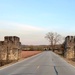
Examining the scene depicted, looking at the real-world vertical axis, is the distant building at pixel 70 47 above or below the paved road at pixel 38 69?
above

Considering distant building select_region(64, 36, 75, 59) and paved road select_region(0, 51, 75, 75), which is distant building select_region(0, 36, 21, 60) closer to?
paved road select_region(0, 51, 75, 75)

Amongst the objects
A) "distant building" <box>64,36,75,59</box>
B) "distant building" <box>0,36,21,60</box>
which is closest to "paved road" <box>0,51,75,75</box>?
"distant building" <box>0,36,21,60</box>

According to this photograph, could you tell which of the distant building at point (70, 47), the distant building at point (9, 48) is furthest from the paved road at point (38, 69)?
the distant building at point (70, 47)

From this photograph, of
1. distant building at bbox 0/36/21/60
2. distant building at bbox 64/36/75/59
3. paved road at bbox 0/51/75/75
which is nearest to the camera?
paved road at bbox 0/51/75/75

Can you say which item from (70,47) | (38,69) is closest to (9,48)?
(70,47)

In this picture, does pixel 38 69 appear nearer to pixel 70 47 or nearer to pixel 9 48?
pixel 9 48

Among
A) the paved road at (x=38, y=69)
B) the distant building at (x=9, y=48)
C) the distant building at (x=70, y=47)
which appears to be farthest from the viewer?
the distant building at (x=70, y=47)

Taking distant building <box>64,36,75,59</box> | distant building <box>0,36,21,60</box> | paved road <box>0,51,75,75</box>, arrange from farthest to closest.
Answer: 1. distant building <box>64,36,75,59</box>
2. distant building <box>0,36,21,60</box>
3. paved road <box>0,51,75,75</box>

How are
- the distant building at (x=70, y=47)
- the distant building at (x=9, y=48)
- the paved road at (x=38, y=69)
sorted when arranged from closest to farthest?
the paved road at (x=38, y=69)
the distant building at (x=9, y=48)
the distant building at (x=70, y=47)

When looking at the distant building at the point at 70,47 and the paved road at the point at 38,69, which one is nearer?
the paved road at the point at 38,69

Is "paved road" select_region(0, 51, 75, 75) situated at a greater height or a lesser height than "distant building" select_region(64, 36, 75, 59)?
lesser

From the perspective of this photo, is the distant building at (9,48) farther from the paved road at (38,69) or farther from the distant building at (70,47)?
the distant building at (70,47)

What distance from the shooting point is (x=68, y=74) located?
59.6ft

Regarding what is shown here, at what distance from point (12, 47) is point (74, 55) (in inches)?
715
